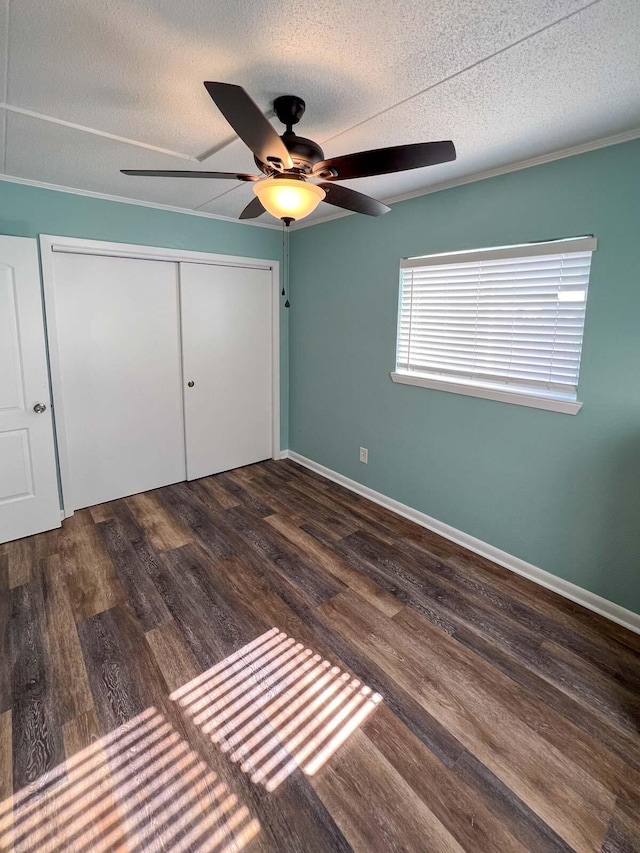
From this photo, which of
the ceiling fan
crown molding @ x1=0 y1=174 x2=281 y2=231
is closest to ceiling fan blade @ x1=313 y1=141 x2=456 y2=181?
the ceiling fan

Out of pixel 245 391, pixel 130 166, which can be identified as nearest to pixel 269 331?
pixel 245 391

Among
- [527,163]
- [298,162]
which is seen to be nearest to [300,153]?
[298,162]

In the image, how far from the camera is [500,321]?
2.46m

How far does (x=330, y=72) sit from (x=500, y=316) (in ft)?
5.11

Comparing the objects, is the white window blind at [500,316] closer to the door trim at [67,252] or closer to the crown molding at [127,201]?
the crown molding at [127,201]

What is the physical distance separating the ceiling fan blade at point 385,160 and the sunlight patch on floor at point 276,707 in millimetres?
2015

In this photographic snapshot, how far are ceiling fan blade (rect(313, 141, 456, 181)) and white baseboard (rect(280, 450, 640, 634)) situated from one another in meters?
2.24

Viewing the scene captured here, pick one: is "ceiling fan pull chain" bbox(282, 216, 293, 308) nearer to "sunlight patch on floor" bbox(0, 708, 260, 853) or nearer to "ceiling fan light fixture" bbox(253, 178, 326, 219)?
"ceiling fan light fixture" bbox(253, 178, 326, 219)

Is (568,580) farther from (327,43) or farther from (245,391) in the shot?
(245,391)

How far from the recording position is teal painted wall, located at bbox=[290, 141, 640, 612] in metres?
2.01

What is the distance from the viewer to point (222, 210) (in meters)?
3.33

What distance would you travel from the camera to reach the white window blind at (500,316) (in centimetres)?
217

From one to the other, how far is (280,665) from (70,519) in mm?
2141

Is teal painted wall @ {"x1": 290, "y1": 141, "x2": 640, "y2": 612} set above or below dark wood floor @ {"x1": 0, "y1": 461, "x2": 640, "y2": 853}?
above
